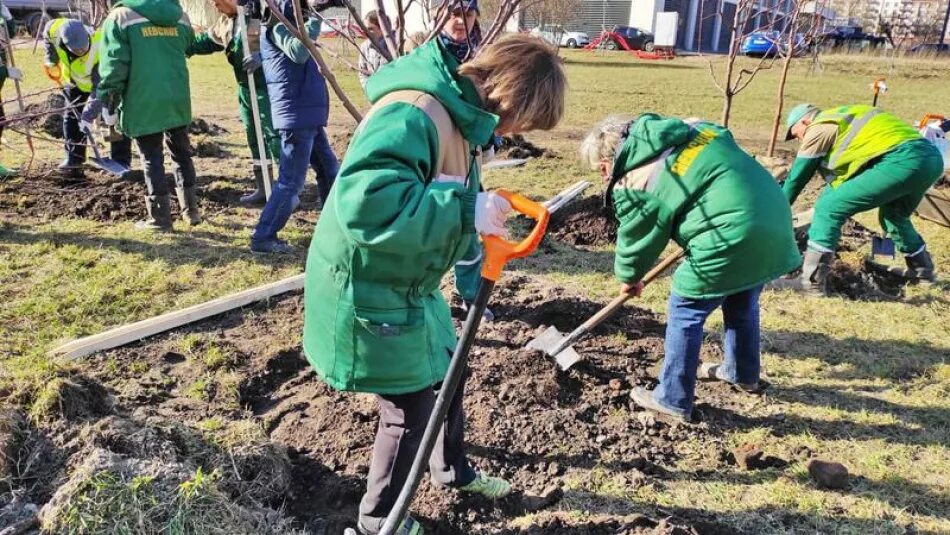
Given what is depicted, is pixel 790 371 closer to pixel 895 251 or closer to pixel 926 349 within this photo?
pixel 926 349

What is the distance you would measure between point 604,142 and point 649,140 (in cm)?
20

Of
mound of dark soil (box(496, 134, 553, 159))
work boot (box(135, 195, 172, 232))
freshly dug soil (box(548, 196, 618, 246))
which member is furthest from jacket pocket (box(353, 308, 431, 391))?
mound of dark soil (box(496, 134, 553, 159))

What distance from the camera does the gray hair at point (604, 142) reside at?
9.76 ft

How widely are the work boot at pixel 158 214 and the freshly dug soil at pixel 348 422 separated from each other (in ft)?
5.93

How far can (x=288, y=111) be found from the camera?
4.89 metres

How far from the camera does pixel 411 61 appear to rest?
1864 millimetres

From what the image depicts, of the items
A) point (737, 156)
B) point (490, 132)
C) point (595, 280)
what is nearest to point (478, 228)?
point (490, 132)

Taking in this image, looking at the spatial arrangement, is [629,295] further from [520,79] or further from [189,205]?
[189,205]

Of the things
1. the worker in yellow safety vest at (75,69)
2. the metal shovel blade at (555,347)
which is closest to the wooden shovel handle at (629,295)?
the metal shovel blade at (555,347)

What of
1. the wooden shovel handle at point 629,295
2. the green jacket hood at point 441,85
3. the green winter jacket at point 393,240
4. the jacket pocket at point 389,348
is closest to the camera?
the green winter jacket at point 393,240

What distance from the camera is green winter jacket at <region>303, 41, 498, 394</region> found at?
5.50ft

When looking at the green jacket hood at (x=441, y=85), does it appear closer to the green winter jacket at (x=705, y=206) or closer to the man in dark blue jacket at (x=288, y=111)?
the green winter jacket at (x=705, y=206)

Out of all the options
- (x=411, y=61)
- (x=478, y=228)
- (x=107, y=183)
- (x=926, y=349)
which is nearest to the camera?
(x=478, y=228)

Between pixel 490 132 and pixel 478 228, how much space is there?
0.97 ft
